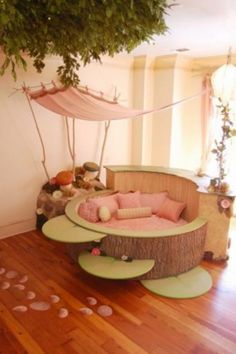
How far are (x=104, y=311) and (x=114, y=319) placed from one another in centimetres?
13

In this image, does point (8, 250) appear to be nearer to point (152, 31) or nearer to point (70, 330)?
point (70, 330)

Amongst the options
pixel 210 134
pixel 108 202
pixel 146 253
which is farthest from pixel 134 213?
pixel 210 134

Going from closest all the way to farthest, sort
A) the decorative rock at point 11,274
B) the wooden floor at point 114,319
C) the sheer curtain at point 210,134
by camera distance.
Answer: the wooden floor at point 114,319
the decorative rock at point 11,274
the sheer curtain at point 210,134

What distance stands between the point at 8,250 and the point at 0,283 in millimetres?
743

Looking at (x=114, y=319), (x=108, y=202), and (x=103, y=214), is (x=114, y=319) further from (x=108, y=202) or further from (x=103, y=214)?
(x=108, y=202)

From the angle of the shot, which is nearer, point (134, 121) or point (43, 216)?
point (43, 216)

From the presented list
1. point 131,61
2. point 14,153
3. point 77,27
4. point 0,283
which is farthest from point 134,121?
point 77,27

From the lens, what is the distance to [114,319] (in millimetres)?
2510

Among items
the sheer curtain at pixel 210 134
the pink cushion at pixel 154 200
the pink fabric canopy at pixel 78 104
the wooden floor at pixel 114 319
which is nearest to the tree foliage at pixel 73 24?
the pink fabric canopy at pixel 78 104

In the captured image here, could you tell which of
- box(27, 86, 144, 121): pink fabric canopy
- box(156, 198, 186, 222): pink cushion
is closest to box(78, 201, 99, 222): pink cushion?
box(156, 198, 186, 222): pink cushion

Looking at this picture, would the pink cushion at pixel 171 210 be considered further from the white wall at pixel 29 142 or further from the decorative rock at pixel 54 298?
the decorative rock at pixel 54 298

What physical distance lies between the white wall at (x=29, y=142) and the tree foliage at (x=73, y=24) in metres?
2.34

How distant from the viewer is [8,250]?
368cm

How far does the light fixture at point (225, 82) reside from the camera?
118 inches
